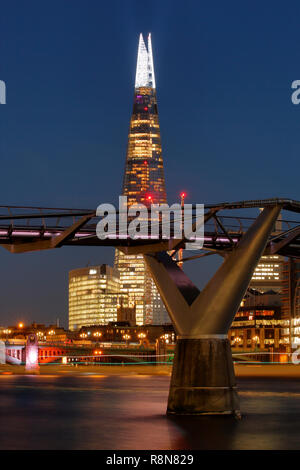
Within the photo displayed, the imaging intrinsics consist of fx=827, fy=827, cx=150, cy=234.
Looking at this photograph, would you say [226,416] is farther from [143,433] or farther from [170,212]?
[170,212]

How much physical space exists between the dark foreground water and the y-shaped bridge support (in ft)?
4.29

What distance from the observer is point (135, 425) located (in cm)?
5391

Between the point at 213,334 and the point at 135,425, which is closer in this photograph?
the point at 213,334

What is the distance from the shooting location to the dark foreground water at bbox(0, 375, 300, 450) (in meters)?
44.5

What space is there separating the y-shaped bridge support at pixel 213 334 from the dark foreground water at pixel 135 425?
1.31 metres

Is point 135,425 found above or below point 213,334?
below

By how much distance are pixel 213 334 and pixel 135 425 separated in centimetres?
866

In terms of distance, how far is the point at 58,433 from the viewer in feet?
165

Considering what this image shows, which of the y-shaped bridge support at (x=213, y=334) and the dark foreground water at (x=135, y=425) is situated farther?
the y-shaped bridge support at (x=213, y=334)

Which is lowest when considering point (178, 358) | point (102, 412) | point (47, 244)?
point (102, 412)

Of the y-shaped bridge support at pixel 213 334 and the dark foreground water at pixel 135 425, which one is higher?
the y-shaped bridge support at pixel 213 334

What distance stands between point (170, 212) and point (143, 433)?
14302mm

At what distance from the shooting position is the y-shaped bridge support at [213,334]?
50.1 metres
